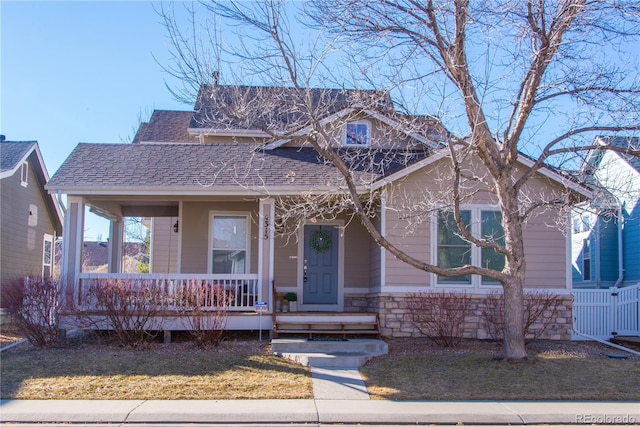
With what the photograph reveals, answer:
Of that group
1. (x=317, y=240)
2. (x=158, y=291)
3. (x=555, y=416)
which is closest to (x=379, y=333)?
(x=317, y=240)

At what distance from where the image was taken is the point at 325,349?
10.9 m

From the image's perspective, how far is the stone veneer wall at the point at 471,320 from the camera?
41.0ft

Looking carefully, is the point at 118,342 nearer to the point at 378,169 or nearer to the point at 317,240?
the point at 317,240

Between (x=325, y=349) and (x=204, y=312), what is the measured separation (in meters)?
2.35

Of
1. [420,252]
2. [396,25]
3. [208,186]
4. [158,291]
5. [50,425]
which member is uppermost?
[396,25]

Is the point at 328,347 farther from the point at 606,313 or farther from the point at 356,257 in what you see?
the point at 606,313

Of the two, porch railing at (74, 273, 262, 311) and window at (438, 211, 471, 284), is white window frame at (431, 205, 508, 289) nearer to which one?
window at (438, 211, 471, 284)

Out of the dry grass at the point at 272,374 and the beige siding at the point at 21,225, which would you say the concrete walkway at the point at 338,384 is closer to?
the dry grass at the point at 272,374

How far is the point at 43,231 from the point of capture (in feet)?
66.4

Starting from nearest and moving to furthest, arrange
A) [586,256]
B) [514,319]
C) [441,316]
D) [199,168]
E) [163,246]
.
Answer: [514,319] < [441,316] < [199,168] < [163,246] < [586,256]

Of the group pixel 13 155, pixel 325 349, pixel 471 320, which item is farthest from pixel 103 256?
pixel 325 349

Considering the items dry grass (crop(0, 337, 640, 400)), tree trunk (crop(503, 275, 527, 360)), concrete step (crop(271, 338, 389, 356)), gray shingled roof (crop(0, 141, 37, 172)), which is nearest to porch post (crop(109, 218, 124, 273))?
gray shingled roof (crop(0, 141, 37, 172))

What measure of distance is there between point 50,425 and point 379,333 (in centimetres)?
670

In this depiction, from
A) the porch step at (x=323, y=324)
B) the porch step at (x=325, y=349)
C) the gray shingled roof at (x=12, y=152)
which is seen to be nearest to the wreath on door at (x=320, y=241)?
the porch step at (x=323, y=324)
